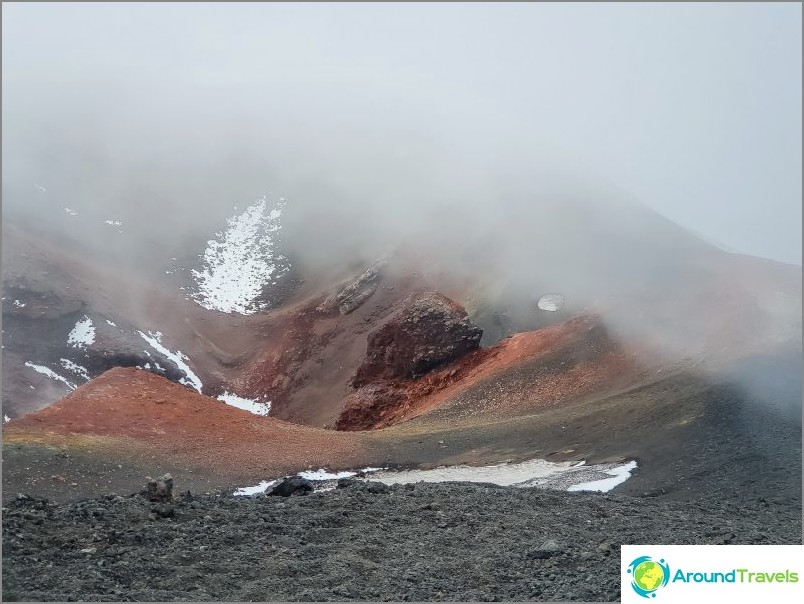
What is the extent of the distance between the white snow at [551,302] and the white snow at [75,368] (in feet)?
87.0

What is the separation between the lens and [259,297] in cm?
6106

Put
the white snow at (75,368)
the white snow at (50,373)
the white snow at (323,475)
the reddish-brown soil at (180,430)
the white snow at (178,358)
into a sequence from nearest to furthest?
the reddish-brown soil at (180,430) → the white snow at (323,475) → the white snow at (50,373) → the white snow at (75,368) → the white snow at (178,358)

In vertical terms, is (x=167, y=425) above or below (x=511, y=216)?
below

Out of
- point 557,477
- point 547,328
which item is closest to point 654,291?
point 547,328

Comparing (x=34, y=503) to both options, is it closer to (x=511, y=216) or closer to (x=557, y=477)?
(x=557, y=477)

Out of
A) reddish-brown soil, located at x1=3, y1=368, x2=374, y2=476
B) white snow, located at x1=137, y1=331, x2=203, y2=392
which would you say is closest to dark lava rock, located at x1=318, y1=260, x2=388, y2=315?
white snow, located at x1=137, y1=331, x2=203, y2=392

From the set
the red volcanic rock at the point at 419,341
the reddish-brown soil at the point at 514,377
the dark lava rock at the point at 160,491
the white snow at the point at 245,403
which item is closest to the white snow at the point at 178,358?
the white snow at the point at 245,403

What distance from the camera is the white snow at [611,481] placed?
66.4 feet

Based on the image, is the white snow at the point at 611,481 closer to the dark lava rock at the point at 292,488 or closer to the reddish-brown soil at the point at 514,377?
the dark lava rock at the point at 292,488

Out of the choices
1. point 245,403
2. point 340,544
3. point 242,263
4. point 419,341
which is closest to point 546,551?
point 340,544

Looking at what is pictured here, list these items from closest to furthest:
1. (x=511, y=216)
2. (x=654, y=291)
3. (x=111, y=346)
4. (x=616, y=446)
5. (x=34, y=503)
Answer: (x=34, y=503)
(x=616, y=446)
(x=654, y=291)
(x=111, y=346)
(x=511, y=216)

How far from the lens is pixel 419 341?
140 feet

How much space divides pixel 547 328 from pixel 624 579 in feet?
106

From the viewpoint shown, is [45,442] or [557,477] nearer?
[45,442]
